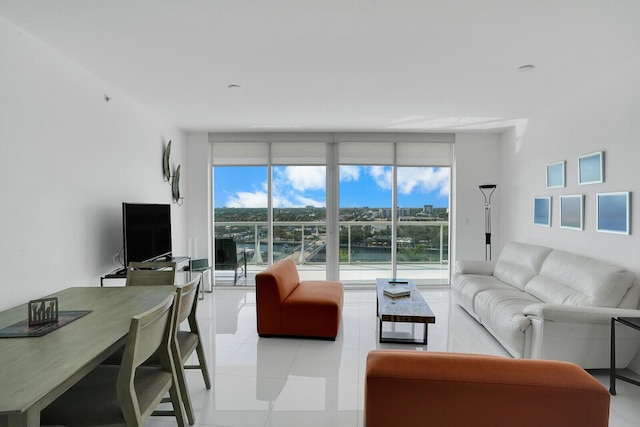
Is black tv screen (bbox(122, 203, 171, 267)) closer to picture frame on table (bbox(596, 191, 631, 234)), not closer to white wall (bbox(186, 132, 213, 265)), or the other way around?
white wall (bbox(186, 132, 213, 265))

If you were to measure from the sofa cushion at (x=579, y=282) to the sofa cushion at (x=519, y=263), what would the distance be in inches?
5.2

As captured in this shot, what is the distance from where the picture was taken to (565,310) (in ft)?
9.11

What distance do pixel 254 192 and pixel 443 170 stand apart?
336 cm

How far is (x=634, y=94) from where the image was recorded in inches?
123

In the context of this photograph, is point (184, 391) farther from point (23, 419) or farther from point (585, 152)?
point (585, 152)

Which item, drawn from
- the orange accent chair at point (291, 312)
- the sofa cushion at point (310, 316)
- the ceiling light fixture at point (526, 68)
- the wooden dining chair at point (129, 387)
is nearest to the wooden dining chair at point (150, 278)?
the orange accent chair at point (291, 312)

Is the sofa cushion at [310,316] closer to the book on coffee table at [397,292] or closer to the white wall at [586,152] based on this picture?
the book on coffee table at [397,292]

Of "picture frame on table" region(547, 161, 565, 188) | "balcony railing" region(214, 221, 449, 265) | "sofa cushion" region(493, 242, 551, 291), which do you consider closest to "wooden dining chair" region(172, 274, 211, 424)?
"balcony railing" region(214, 221, 449, 265)

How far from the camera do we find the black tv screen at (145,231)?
3592mm

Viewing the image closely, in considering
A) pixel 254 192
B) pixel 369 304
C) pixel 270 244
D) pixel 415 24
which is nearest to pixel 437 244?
pixel 369 304

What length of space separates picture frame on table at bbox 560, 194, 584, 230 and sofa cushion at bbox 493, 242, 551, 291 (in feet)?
1.30

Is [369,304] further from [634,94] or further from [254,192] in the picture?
[634,94]

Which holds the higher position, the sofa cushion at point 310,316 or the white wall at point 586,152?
the white wall at point 586,152

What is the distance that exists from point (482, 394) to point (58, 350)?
1.85 meters
